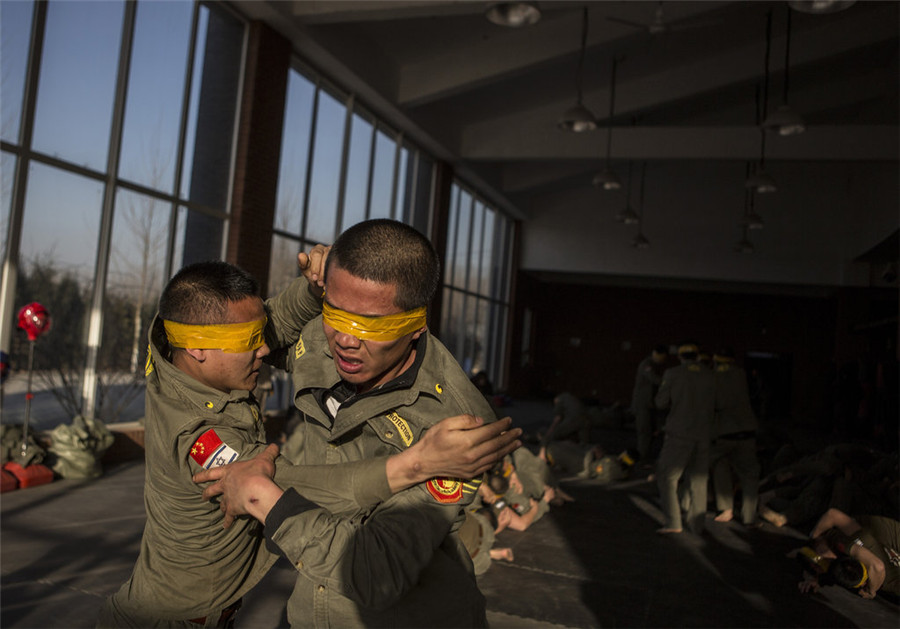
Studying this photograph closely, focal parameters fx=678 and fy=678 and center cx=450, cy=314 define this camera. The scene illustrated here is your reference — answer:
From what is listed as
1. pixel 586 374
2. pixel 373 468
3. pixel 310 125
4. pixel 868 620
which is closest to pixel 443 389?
pixel 373 468

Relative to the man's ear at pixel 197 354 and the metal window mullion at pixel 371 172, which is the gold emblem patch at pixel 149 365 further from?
the metal window mullion at pixel 371 172

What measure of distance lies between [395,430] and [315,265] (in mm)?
543

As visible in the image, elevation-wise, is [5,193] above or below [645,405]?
above

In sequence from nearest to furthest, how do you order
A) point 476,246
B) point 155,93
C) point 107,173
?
point 107,173, point 155,93, point 476,246

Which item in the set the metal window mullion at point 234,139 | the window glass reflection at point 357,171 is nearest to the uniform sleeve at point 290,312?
the metal window mullion at point 234,139

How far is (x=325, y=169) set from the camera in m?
10.7

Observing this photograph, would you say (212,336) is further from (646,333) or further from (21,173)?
(646,333)

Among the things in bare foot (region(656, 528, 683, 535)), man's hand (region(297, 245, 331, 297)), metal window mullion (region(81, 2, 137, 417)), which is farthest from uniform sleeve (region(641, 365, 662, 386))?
man's hand (region(297, 245, 331, 297))

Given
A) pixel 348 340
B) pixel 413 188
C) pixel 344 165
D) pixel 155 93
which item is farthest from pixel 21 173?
pixel 413 188

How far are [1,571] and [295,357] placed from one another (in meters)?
3.42

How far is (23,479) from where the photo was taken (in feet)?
19.2

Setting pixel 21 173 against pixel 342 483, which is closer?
pixel 342 483

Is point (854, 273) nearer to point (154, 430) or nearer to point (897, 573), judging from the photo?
point (897, 573)

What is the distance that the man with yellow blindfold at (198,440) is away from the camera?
62.8 inches
